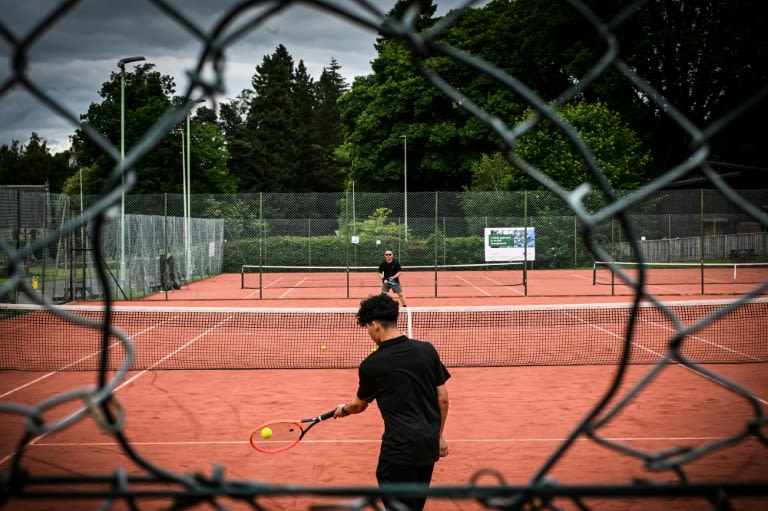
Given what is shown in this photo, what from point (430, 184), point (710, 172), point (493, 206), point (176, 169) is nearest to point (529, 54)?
point (430, 184)

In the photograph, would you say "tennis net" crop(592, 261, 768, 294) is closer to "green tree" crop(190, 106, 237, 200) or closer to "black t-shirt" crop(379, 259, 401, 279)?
"black t-shirt" crop(379, 259, 401, 279)

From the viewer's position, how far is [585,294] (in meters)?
20.9

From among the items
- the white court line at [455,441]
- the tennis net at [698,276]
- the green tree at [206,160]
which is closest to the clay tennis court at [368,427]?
the white court line at [455,441]

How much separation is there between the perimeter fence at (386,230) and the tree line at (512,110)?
267 centimetres

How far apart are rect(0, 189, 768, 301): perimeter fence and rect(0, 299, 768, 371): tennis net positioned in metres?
6.48

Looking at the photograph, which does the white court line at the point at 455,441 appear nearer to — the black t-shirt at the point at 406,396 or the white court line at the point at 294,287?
the black t-shirt at the point at 406,396

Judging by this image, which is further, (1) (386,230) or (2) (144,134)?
(2) (144,134)

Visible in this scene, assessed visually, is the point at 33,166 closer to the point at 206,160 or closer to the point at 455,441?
the point at 206,160

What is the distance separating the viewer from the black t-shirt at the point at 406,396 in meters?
3.97

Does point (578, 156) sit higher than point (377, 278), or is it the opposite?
point (578, 156)

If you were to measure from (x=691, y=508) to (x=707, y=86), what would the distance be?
2883cm

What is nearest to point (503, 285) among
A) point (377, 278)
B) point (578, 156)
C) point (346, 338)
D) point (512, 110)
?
point (377, 278)

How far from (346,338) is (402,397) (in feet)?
30.3

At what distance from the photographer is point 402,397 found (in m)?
4.08
